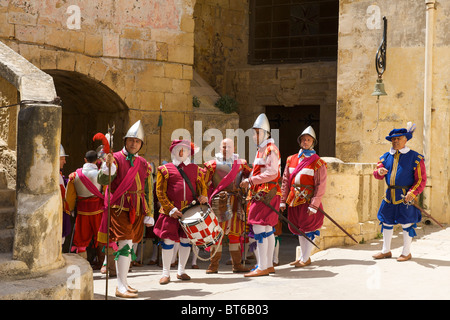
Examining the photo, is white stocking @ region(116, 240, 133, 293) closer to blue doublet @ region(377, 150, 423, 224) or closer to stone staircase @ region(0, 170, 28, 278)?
stone staircase @ region(0, 170, 28, 278)

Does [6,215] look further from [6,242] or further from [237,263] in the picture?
[237,263]

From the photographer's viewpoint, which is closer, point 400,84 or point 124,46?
point 400,84

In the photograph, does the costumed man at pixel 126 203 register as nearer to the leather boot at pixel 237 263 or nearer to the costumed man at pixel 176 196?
the costumed man at pixel 176 196

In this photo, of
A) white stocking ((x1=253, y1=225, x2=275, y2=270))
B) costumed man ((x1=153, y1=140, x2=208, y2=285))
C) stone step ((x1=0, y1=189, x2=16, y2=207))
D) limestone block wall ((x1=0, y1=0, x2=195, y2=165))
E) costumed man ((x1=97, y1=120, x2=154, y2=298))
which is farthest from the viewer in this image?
limestone block wall ((x1=0, y1=0, x2=195, y2=165))

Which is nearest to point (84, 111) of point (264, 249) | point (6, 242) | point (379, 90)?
point (379, 90)

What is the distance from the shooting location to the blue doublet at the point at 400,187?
750 centimetres

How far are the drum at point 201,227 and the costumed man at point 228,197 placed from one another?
0.69 meters

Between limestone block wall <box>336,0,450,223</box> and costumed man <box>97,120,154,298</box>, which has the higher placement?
limestone block wall <box>336,0,450,223</box>

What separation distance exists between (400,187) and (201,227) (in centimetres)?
254

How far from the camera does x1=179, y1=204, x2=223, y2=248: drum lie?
21.5ft

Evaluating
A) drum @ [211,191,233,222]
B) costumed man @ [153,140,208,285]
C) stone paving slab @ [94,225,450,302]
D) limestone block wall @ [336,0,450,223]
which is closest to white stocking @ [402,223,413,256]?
stone paving slab @ [94,225,450,302]

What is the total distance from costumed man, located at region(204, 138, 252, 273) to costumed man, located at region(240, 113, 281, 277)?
33 centimetres

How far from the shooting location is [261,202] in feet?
23.5

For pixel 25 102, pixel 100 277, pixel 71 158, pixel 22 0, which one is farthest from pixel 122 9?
pixel 25 102
